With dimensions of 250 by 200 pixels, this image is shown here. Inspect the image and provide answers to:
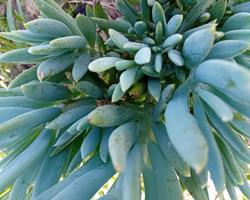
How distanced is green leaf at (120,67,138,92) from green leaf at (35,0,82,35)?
16cm

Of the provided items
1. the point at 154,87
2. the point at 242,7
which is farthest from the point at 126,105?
the point at 242,7

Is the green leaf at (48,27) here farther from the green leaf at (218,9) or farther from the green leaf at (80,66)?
the green leaf at (218,9)

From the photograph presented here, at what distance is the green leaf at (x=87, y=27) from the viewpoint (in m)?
0.66

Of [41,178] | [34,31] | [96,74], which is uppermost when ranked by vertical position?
[34,31]

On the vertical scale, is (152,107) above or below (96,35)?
below

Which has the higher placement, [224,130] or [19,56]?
[19,56]

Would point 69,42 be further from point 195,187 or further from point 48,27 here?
point 195,187

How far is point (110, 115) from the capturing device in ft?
1.83

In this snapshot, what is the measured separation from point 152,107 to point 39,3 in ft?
0.86

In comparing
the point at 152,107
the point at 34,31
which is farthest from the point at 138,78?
the point at 34,31

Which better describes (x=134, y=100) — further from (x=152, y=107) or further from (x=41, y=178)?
(x=41, y=178)

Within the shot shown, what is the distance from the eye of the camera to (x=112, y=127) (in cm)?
62

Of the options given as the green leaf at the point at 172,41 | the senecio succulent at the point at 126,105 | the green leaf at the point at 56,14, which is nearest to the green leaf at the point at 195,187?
the senecio succulent at the point at 126,105

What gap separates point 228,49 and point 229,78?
13cm
